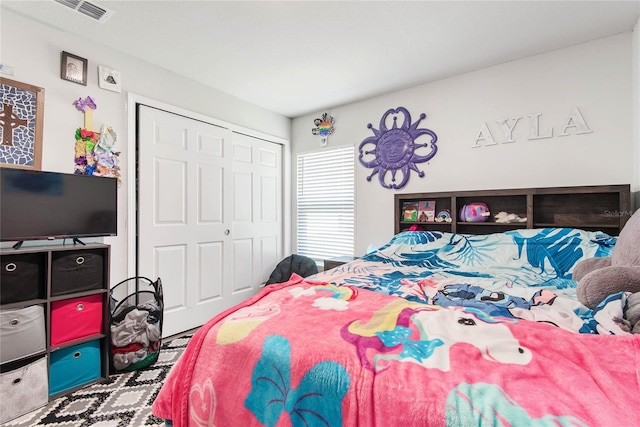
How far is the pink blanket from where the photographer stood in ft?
2.18

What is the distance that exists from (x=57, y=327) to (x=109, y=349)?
36cm

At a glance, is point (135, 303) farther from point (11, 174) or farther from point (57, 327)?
point (11, 174)

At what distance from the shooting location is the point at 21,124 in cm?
199

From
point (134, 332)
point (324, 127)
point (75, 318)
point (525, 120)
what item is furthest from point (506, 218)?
point (75, 318)

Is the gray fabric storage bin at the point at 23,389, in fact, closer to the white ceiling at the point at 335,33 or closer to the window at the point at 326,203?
the white ceiling at the point at 335,33

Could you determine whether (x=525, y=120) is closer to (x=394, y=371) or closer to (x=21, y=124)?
(x=394, y=371)

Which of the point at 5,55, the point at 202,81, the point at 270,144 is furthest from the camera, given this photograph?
the point at 270,144

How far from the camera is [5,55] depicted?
77.4 inches

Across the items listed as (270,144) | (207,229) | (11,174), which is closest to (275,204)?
(270,144)

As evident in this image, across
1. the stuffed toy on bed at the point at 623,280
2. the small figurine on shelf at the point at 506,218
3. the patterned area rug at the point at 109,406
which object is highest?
the small figurine on shelf at the point at 506,218

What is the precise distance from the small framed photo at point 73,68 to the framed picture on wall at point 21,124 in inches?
8.4

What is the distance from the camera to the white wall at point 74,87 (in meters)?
2.03

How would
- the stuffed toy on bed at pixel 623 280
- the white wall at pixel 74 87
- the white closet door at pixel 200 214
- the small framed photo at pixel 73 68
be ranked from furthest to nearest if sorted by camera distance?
the white closet door at pixel 200 214
the small framed photo at pixel 73 68
the white wall at pixel 74 87
the stuffed toy on bed at pixel 623 280

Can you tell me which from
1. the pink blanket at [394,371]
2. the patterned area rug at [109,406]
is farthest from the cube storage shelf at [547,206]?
the patterned area rug at [109,406]
